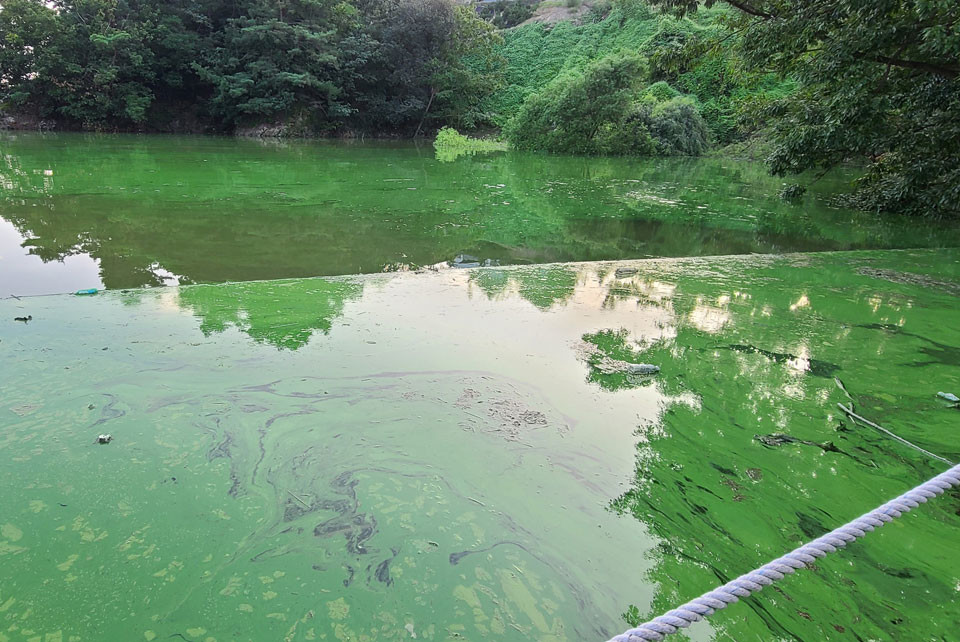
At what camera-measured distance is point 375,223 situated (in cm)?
498

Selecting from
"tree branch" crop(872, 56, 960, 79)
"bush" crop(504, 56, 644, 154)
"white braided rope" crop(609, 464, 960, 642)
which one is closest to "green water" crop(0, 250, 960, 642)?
"white braided rope" crop(609, 464, 960, 642)

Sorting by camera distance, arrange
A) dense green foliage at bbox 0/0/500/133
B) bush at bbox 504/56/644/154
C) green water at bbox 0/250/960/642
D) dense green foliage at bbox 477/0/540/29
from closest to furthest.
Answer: green water at bbox 0/250/960/642, bush at bbox 504/56/644/154, dense green foliage at bbox 0/0/500/133, dense green foliage at bbox 477/0/540/29

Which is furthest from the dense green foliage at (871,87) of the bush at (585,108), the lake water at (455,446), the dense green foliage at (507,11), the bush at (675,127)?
the dense green foliage at (507,11)

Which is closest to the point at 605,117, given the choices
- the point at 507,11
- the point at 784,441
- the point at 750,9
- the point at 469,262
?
the point at 750,9

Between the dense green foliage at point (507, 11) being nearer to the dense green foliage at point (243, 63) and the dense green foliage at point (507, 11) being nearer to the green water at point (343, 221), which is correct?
the dense green foliage at point (243, 63)

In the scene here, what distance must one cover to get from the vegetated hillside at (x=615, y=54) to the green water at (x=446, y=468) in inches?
576

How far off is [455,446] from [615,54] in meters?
17.7

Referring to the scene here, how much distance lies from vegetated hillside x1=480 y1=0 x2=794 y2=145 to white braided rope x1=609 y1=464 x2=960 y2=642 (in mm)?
15702

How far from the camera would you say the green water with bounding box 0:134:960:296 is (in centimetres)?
361

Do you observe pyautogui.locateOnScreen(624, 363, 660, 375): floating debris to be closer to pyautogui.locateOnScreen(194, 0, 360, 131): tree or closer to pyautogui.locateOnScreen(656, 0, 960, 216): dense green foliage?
pyautogui.locateOnScreen(656, 0, 960, 216): dense green foliage

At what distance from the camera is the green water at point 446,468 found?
113 centimetres

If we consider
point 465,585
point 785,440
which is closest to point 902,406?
point 785,440

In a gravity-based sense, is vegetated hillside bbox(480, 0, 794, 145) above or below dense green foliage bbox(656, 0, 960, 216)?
above

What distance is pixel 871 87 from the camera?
471 cm
